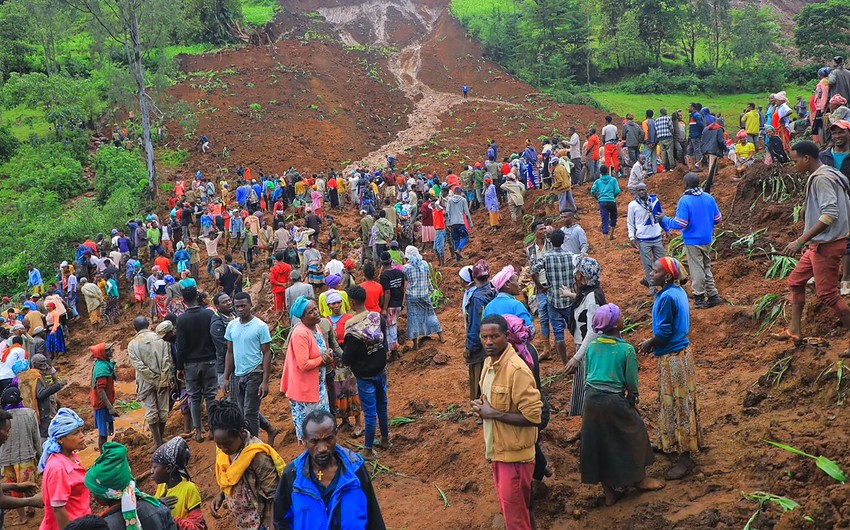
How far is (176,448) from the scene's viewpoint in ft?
15.1

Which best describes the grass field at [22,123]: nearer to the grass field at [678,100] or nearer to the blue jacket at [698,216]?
the grass field at [678,100]

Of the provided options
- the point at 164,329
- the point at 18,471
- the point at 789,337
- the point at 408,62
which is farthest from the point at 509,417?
the point at 408,62

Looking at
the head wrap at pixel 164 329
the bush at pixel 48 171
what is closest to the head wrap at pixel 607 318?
the head wrap at pixel 164 329

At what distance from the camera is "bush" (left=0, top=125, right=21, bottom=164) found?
3284cm

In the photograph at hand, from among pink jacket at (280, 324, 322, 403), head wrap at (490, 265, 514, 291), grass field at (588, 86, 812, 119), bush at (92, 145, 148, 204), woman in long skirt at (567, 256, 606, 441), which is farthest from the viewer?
grass field at (588, 86, 812, 119)

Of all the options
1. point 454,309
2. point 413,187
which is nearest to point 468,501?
point 454,309

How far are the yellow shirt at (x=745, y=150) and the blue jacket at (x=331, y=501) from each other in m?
14.2

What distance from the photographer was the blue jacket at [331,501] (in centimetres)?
359

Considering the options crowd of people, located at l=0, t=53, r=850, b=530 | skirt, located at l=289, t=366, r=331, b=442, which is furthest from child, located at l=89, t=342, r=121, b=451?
skirt, located at l=289, t=366, r=331, b=442

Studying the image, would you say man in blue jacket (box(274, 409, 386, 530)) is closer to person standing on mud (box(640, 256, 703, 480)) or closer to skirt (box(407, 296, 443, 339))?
person standing on mud (box(640, 256, 703, 480))

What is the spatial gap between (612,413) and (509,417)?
1.03m

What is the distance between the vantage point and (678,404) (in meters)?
5.33

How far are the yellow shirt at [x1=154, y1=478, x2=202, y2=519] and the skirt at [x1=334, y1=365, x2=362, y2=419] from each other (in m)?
2.86

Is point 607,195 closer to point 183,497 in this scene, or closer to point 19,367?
point 19,367
